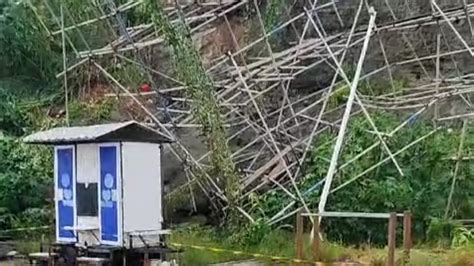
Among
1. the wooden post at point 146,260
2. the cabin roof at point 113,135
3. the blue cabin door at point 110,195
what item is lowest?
the wooden post at point 146,260

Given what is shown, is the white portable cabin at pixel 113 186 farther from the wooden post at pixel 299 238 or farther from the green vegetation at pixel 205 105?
the green vegetation at pixel 205 105

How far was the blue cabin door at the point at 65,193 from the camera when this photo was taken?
11.4 m

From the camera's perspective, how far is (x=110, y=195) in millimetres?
10938

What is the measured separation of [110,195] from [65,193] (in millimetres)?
913

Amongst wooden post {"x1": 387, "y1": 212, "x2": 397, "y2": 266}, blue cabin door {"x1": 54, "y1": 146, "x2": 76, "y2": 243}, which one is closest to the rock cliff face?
blue cabin door {"x1": 54, "y1": 146, "x2": 76, "y2": 243}

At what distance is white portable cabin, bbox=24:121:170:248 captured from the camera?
35.5ft

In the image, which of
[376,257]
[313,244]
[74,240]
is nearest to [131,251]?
[74,240]

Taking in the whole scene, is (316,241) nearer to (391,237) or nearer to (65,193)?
(391,237)

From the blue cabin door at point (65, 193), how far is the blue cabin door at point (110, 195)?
0.51m

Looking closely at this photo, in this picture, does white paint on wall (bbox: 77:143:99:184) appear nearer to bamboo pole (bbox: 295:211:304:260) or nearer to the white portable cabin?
the white portable cabin

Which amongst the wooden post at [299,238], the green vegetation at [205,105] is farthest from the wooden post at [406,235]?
the green vegetation at [205,105]

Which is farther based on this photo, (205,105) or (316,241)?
(205,105)

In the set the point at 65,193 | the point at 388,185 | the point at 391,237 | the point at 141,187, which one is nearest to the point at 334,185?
the point at 388,185

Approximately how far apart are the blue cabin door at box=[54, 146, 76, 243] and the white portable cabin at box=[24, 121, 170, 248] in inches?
0.5
